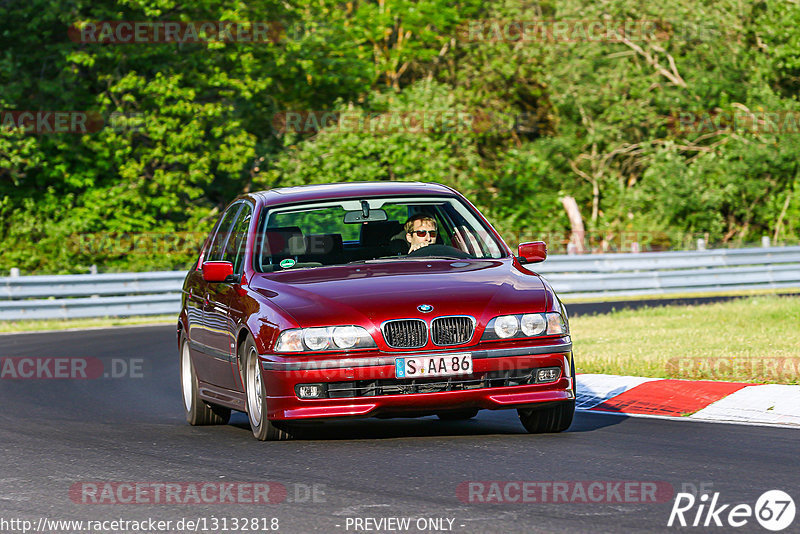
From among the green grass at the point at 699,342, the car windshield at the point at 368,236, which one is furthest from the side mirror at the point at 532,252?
the green grass at the point at 699,342

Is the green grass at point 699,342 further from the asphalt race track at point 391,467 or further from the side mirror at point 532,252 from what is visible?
the side mirror at point 532,252

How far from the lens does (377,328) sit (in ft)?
27.2

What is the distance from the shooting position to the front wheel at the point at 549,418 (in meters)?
8.93

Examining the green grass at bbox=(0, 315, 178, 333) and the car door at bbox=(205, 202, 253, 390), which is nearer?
the car door at bbox=(205, 202, 253, 390)

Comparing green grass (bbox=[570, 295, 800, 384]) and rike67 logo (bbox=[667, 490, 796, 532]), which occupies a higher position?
rike67 logo (bbox=[667, 490, 796, 532])

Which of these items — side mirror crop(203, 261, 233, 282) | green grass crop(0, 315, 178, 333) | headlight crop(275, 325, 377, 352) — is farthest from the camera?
green grass crop(0, 315, 178, 333)

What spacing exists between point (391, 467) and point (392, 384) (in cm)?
83

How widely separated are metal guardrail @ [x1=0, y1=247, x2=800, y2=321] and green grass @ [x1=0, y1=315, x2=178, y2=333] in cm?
19

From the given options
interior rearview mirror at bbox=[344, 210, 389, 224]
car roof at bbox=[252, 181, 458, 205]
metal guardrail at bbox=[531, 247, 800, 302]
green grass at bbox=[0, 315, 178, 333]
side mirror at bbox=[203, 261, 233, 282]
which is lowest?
green grass at bbox=[0, 315, 178, 333]

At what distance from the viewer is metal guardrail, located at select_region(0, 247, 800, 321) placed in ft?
87.0

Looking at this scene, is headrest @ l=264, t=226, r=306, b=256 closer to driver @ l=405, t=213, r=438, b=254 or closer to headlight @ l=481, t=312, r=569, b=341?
driver @ l=405, t=213, r=438, b=254

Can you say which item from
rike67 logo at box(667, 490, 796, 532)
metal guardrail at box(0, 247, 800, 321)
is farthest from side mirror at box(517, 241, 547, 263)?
metal guardrail at box(0, 247, 800, 321)

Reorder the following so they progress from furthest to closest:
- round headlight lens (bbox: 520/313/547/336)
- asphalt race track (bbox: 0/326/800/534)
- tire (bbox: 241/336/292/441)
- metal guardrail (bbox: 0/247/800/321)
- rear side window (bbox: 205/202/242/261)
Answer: metal guardrail (bbox: 0/247/800/321) < rear side window (bbox: 205/202/242/261) < tire (bbox: 241/336/292/441) < round headlight lens (bbox: 520/313/547/336) < asphalt race track (bbox: 0/326/800/534)

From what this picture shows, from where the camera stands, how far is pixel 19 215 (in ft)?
109
